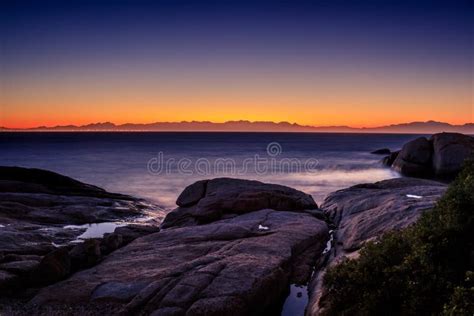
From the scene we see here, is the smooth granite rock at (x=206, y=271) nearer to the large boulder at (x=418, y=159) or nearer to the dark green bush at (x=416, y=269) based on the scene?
the dark green bush at (x=416, y=269)

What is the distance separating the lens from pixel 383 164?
72.7 m

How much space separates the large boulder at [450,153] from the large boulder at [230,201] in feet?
86.3

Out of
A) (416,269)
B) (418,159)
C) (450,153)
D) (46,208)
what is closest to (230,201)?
(46,208)

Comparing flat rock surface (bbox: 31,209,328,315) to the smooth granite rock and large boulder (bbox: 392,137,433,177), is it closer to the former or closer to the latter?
the smooth granite rock

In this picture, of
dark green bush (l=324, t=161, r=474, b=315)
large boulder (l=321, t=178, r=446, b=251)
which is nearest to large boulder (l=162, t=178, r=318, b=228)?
large boulder (l=321, t=178, r=446, b=251)

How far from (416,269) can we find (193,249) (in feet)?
28.3

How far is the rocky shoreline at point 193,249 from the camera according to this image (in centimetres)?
1250

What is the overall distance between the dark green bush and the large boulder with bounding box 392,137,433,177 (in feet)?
137

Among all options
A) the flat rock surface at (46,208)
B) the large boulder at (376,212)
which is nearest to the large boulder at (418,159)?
the large boulder at (376,212)

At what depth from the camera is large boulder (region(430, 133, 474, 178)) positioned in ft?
151

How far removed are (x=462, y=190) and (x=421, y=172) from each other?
42.5 meters

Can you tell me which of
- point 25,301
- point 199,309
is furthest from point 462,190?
point 25,301

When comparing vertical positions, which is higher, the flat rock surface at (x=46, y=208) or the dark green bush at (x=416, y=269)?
the dark green bush at (x=416, y=269)

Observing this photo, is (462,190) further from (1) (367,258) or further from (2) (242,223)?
(2) (242,223)
